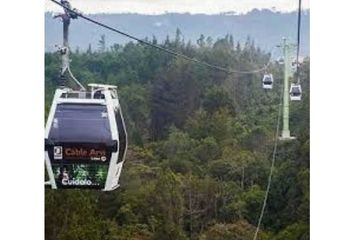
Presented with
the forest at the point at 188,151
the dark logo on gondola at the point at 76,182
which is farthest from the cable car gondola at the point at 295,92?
the dark logo on gondola at the point at 76,182

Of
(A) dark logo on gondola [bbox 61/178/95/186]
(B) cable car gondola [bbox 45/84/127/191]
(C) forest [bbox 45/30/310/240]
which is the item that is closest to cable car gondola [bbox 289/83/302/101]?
(C) forest [bbox 45/30/310/240]

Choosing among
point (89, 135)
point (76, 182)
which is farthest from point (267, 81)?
point (76, 182)

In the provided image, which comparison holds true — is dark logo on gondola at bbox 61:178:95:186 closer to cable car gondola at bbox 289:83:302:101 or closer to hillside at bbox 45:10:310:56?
hillside at bbox 45:10:310:56

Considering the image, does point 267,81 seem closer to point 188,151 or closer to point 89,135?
point 188,151

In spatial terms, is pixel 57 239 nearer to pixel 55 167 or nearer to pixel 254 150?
pixel 55 167

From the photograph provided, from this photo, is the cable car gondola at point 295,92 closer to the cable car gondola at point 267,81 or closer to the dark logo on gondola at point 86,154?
the cable car gondola at point 267,81
